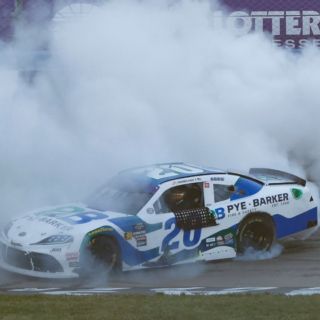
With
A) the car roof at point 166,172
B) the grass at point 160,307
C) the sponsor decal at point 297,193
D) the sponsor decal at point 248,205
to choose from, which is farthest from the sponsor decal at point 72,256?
the sponsor decal at point 297,193

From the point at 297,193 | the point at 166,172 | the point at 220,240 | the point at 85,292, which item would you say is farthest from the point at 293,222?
the point at 85,292

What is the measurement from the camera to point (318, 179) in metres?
15.1

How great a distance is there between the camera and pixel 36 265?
10.4 meters

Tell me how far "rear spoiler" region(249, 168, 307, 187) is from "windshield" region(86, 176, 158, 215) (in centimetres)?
176

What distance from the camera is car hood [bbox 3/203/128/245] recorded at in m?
10.5

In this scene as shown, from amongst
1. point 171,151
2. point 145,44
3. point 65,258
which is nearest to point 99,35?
point 145,44

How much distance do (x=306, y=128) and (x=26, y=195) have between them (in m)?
4.28

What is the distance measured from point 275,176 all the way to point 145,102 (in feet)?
6.59

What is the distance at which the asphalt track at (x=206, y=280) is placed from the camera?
9641mm

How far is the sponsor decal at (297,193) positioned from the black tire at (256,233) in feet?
1.72

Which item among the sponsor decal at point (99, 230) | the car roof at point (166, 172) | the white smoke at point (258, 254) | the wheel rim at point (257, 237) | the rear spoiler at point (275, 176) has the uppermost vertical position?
the car roof at point (166, 172)

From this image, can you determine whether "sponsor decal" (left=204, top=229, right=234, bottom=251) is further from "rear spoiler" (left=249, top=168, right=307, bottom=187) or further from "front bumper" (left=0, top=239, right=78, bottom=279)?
"front bumper" (left=0, top=239, right=78, bottom=279)

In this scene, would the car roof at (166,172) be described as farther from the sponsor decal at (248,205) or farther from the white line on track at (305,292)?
the white line on track at (305,292)

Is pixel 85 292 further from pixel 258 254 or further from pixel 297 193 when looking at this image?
pixel 297 193
